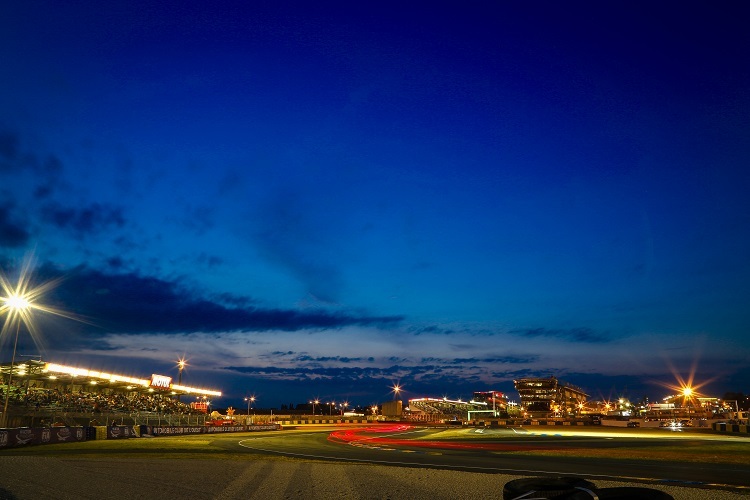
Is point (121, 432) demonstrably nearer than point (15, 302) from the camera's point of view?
No

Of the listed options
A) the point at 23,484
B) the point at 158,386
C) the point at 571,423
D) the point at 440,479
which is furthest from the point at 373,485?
the point at 571,423

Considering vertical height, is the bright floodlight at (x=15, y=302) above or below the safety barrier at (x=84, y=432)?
above

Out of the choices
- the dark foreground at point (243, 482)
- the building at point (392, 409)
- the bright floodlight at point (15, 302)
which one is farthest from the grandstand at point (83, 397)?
the building at point (392, 409)

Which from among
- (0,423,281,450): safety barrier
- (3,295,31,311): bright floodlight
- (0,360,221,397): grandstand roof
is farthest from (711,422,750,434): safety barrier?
(0,360,221,397): grandstand roof

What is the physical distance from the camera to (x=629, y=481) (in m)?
16.2

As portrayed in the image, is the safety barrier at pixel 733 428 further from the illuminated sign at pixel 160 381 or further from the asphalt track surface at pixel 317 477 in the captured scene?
the illuminated sign at pixel 160 381

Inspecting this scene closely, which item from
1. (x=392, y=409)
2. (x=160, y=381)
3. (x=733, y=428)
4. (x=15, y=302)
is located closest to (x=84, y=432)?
(x=15, y=302)

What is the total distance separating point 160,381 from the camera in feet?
272

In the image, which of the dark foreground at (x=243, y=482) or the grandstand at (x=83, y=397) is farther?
the grandstand at (x=83, y=397)

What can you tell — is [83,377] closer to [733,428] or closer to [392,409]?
[733,428]

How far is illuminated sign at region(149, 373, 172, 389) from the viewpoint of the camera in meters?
81.4

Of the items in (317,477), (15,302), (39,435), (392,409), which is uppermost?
(15,302)

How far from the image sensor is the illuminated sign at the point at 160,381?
8136 cm

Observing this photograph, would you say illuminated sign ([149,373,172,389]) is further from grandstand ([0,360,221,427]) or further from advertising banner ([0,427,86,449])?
advertising banner ([0,427,86,449])
